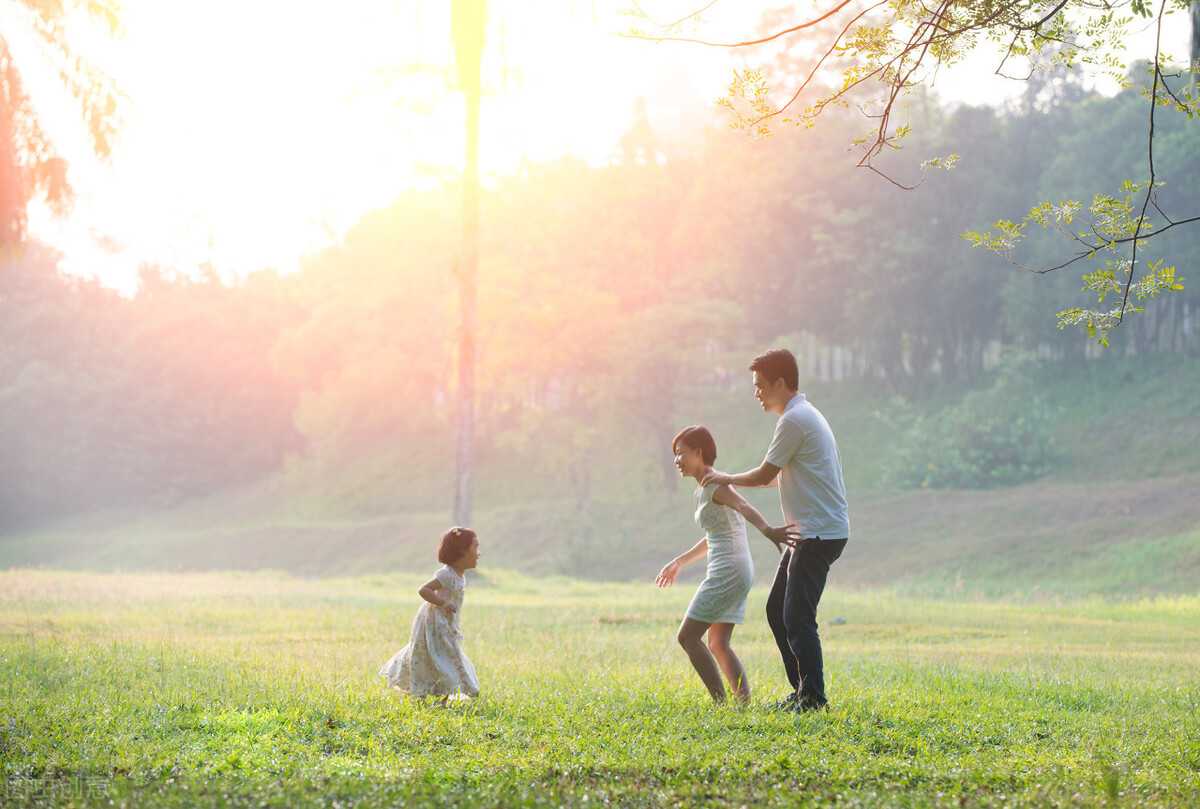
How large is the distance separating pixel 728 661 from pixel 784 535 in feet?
3.75

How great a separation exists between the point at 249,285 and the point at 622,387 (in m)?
33.3

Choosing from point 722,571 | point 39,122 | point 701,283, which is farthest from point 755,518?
point 701,283

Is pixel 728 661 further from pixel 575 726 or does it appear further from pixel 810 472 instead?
pixel 810 472

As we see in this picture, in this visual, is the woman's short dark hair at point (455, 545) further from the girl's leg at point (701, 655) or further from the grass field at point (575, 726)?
the girl's leg at point (701, 655)

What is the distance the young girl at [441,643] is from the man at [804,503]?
1.90 meters

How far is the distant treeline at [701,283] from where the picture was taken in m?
42.9

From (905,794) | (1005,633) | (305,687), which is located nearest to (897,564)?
(1005,633)

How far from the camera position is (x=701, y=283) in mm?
47469

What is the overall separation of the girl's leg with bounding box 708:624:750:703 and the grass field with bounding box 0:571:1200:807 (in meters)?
0.34

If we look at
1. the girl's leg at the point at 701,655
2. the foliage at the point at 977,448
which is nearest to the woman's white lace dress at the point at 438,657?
the girl's leg at the point at 701,655

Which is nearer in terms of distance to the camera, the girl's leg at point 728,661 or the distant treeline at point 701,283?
the girl's leg at point 728,661

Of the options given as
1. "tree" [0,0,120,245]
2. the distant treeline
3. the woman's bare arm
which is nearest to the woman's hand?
the woman's bare arm

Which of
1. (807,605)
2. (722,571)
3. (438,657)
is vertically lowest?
(438,657)

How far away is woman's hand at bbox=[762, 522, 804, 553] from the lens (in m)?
7.75
